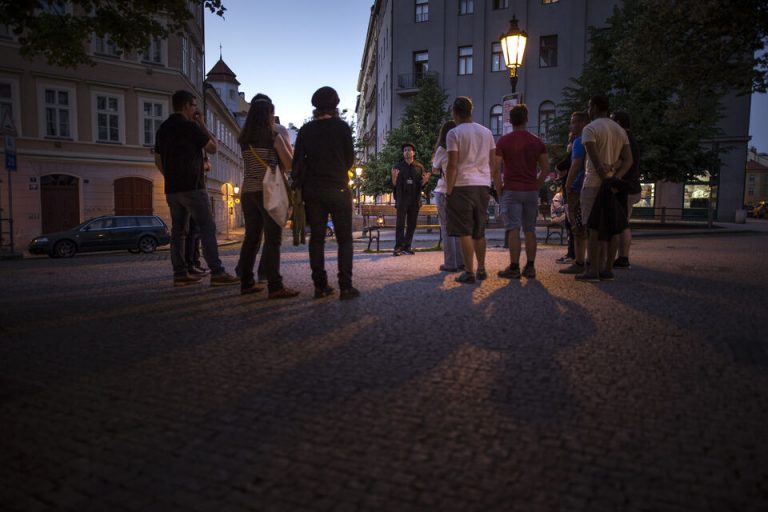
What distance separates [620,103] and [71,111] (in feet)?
87.2

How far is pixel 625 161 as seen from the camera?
6.90m

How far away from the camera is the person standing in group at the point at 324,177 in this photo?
18.3ft

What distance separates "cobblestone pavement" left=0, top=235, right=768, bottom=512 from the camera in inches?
74.4

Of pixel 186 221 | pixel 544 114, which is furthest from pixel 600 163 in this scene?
pixel 544 114

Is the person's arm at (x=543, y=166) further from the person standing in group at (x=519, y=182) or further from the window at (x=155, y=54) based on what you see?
the window at (x=155, y=54)

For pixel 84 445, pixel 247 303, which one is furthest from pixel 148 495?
pixel 247 303

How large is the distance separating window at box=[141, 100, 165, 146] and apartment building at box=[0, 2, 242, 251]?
0.05 m

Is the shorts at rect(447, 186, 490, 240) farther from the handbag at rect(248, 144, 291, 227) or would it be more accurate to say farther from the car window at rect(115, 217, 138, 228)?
the car window at rect(115, 217, 138, 228)

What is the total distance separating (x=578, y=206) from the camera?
795 centimetres

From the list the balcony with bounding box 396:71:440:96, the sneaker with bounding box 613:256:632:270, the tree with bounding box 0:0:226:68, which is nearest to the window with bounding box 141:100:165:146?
the balcony with bounding box 396:71:440:96

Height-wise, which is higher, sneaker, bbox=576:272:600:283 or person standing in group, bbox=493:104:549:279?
person standing in group, bbox=493:104:549:279

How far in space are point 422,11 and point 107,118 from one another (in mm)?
23925

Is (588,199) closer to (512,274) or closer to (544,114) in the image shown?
(512,274)

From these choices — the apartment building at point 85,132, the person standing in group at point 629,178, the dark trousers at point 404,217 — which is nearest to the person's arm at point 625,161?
the person standing in group at point 629,178
